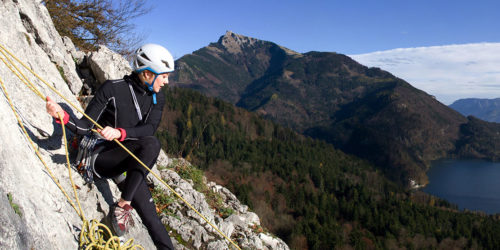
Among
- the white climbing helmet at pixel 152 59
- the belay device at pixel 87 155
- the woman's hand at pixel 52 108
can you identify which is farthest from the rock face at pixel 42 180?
the white climbing helmet at pixel 152 59

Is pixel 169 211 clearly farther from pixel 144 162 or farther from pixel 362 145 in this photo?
pixel 362 145

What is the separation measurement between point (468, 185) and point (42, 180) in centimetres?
18923

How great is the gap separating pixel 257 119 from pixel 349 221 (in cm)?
7667

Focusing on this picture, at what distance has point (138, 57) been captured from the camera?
3.54 meters

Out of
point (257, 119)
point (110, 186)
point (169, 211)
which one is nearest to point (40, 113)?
point (110, 186)

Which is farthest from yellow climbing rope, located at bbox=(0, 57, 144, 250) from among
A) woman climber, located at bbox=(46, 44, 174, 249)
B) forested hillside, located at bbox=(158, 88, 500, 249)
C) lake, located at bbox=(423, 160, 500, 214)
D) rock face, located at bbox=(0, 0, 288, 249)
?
lake, located at bbox=(423, 160, 500, 214)

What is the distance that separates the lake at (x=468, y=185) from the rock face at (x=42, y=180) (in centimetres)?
15028

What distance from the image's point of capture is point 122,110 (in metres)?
3.47

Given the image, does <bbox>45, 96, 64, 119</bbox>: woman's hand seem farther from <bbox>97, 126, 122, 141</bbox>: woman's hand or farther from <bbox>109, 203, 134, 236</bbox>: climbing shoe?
<bbox>109, 203, 134, 236</bbox>: climbing shoe

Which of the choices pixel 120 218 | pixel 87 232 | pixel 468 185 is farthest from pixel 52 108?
pixel 468 185

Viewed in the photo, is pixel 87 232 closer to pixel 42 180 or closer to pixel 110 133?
pixel 42 180

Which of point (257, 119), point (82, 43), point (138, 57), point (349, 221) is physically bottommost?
point (349, 221)

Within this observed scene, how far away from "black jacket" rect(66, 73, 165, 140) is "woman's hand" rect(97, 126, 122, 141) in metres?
0.11

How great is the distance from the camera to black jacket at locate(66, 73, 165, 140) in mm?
3311
